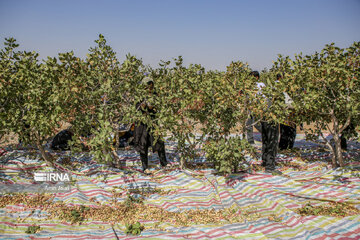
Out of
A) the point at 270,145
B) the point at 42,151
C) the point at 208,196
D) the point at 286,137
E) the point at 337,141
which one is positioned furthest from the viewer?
the point at 286,137

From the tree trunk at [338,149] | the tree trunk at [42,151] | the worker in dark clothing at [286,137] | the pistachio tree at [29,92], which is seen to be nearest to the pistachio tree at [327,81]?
the tree trunk at [338,149]

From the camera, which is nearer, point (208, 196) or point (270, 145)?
point (208, 196)

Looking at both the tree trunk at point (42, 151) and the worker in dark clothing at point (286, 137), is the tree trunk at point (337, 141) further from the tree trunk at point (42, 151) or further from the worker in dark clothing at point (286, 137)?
the tree trunk at point (42, 151)

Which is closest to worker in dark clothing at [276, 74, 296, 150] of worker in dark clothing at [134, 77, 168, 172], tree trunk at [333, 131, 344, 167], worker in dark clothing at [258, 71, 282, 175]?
worker in dark clothing at [258, 71, 282, 175]

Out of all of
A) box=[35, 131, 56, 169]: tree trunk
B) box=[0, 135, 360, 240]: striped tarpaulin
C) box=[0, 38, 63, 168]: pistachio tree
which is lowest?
box=[0, 135, 360, 240]: striped tarpaulin

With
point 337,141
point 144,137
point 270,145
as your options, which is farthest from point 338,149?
point 144,137

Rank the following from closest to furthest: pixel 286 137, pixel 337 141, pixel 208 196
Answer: pixel 208 196 < pixel 337 141 < pixel 286 137

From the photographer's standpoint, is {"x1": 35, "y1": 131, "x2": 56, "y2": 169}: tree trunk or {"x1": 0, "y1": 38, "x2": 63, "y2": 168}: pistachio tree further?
{"x1": 35, "y1": 131, "x2": 56, "y2": 169}: tree trunk

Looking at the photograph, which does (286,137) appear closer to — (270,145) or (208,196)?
(270,145)

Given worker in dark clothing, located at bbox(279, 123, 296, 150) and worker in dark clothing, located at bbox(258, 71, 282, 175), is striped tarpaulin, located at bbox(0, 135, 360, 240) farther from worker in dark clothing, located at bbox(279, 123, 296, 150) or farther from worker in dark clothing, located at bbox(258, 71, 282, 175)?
worker in dark clothing, located at bbox(279, 123, 296, 150)

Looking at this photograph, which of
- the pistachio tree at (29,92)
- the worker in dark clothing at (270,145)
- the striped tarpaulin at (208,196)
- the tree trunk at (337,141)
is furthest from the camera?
→ the worker in dark clothing at (270,145)

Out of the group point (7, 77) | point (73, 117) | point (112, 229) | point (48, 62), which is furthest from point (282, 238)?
point (7, 77)

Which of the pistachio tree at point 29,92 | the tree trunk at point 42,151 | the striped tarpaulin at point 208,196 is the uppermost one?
the pistachio tree at point 29,92

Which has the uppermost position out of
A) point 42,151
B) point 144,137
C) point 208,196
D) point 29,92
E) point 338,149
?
point 29,92
